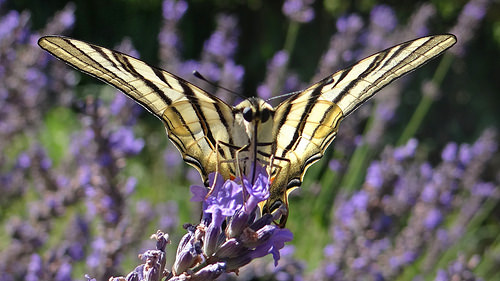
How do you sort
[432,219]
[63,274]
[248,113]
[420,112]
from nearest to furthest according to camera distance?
[248,113]
[63,274]
[432,219]
[420,112]

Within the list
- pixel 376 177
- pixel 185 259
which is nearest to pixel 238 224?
pixel 185 259

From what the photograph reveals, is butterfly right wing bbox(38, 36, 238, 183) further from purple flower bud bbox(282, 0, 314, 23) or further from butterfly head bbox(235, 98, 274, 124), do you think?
purple flower bud bbox(282, 0, 314, 23)

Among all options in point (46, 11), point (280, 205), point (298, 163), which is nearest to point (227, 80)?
point (298, 163)

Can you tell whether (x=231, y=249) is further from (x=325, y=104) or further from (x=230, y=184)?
(x=325, y=104)

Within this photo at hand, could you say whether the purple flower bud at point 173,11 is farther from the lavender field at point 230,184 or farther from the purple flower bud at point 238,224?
the purple flower bud at point 238,224

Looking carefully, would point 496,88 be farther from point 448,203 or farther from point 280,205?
point 280,205
